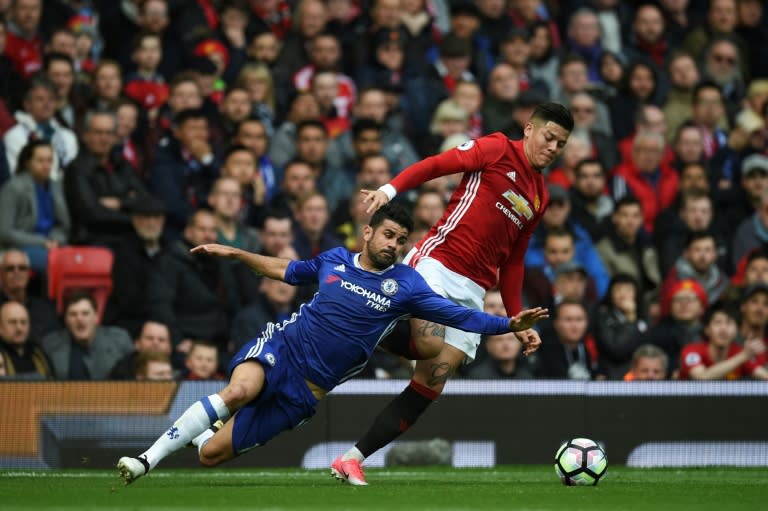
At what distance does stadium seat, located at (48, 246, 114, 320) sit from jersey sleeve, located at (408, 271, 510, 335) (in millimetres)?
5029

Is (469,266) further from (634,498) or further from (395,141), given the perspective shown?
(395,141)

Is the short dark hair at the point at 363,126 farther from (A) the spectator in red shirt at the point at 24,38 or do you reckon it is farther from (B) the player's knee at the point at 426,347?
(B) the player's knee at the point at 426,347

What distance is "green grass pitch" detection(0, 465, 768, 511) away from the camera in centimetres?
895

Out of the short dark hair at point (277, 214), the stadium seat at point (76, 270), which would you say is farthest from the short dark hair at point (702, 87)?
the stadium seat at point (76, 270)

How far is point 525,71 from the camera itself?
19.0m

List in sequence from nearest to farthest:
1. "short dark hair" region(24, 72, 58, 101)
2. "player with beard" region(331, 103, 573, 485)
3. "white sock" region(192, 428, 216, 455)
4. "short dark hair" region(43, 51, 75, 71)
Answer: "white sock" region(192, 428, 216, 455)
"player with beard" region(331, 103, 573, 485)
"short dark hair" region(24, 72, 58, 101)
"short dark hair" region(43, 51, 75, 71)

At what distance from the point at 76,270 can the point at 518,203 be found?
16.8 feet

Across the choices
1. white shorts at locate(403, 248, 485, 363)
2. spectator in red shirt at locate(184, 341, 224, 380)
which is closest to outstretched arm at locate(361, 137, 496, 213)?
white shorts at locate(403, 248, 485, 363)

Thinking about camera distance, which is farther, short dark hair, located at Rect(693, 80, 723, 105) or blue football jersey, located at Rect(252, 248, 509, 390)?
short dark hair, located at Rect(693, 80, 723, 105)

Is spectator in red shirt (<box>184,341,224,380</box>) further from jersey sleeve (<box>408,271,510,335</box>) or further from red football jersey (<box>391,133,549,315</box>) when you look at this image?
jersey sleeve (<box>408,271,510,335</box>)

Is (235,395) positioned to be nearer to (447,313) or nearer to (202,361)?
(447,313)

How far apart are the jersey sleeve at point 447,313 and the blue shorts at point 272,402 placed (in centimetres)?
91

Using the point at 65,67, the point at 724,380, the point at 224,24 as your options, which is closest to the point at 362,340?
the point at 724,380

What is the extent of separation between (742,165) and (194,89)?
6541 mm
